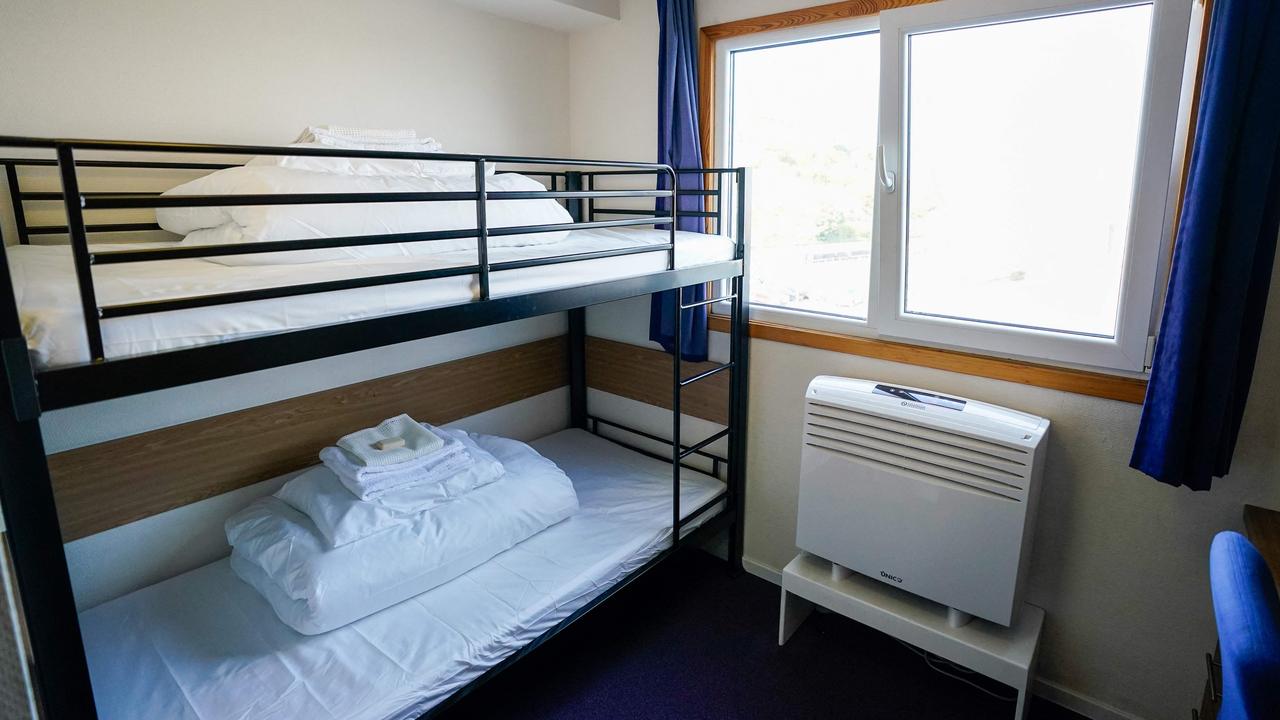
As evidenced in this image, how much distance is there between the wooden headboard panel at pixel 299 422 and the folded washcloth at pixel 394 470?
0.29 m

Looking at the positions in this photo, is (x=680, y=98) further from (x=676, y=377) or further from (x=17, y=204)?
(x=17, y=204)

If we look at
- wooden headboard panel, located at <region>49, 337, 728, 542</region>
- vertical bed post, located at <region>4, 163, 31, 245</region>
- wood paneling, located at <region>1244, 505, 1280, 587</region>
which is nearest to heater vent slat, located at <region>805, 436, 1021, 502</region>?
wood paneling, located at <region>1244, 505, 1280, 587</region>

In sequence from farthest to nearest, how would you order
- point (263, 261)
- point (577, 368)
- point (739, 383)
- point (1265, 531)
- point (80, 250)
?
point (577, 368)
point (739, 383)
point (1265, 531)
point (263, 261)
point (80, 250)

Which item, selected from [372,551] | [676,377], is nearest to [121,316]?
[372,551]

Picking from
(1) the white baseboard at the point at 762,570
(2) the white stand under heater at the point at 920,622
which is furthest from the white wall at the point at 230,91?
(2) the white stand under heater at the point at 920,622

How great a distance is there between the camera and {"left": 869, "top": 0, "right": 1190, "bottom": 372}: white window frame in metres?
1.84

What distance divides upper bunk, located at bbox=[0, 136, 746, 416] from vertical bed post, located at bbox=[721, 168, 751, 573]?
0.47 feet

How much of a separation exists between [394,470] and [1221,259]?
243 cm

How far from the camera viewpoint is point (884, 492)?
7.54ft

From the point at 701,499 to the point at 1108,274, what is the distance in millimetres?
1638

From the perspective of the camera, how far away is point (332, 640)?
1868mm

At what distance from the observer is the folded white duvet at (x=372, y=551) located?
Result: 189cm

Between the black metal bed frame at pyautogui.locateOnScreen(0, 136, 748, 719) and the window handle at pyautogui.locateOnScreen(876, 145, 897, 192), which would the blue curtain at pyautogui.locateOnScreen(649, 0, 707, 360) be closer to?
the black metal bed frame at pyautogui.locateOnScreen(0, 136, 748, 719)

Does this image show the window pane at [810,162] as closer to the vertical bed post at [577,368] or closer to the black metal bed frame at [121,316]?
the black metal bed frame at [121,316]
